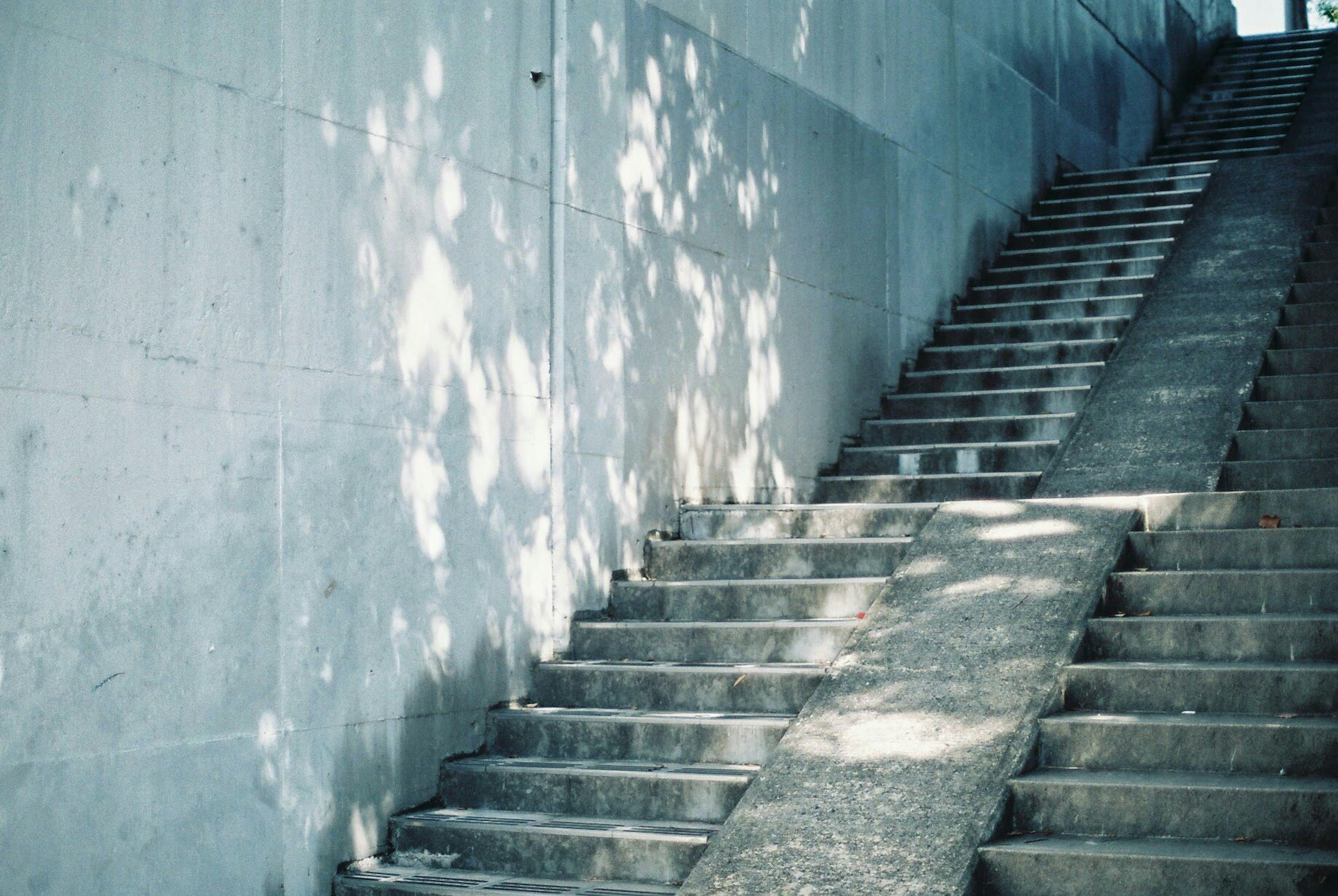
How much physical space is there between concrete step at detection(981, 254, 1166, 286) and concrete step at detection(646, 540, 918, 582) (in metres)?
5.17

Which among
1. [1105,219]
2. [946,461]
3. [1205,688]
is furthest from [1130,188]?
[1205,688]

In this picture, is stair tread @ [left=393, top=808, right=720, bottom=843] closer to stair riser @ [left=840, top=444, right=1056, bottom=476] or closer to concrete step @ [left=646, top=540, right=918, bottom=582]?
concrete step @ [left=646, top=540, right=918, bottom=582]

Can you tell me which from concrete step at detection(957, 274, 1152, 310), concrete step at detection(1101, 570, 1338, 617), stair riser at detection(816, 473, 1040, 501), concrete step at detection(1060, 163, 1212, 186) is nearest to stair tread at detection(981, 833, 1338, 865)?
concrete step at detection(1101, 570, 1338, 617)

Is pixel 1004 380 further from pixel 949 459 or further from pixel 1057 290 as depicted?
pixel 1057 290

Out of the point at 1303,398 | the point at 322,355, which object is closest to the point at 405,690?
the point at 322,355

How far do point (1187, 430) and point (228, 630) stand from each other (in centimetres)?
539

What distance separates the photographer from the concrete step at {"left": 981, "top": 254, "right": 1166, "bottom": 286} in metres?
12.0

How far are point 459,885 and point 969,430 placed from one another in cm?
550

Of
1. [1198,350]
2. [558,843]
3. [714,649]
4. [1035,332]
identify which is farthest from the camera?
[1035,332]

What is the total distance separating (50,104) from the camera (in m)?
5.11

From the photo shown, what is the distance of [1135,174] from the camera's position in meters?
14.6

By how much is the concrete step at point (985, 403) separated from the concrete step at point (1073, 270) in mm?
2086

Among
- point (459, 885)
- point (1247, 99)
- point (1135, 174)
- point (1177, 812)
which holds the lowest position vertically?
point (459, 885)

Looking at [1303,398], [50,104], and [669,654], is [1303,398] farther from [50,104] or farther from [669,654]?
[50,104]
